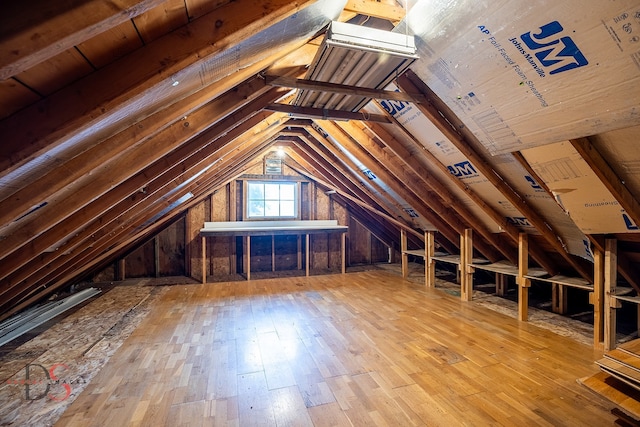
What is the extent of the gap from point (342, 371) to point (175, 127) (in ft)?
7.17

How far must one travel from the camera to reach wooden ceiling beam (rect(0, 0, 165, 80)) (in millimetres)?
529

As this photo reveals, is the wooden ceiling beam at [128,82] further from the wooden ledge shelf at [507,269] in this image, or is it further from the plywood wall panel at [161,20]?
the wooden ledge shelf at [507,269]

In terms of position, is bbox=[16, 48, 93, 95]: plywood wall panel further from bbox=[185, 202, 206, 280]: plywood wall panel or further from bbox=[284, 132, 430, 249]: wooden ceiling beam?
bbox=[185, 202, 206, 280]: plywood wall panel

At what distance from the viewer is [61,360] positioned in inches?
102

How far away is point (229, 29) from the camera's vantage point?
3.19 ft

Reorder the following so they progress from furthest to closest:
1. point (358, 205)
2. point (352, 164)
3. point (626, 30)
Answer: point (358, 205) < point (352, 164) < point (626, 30)

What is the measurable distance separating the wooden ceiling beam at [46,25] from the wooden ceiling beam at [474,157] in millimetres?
2171

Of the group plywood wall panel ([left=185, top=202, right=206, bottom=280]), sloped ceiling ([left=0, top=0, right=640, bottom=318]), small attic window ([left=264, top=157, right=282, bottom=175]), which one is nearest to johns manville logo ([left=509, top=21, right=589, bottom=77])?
sloped ceiling ([left=0, top=0, right=640, bottom=318])

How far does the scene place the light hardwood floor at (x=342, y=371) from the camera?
1.85 meters

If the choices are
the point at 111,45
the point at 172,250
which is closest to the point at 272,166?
the point at 172,250

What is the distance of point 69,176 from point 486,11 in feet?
6.74

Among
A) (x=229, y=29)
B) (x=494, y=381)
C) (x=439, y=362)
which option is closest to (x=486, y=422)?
(x=494, y=381)

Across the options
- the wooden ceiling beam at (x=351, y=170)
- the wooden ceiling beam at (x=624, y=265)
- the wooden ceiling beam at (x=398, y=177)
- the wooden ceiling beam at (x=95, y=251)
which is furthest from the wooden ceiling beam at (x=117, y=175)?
the wooden ceiling beam at (x=624, y=265)

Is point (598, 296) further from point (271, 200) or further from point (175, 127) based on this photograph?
point (271, 200)
